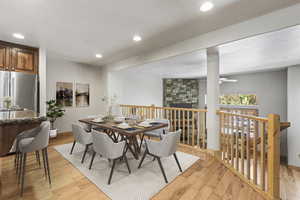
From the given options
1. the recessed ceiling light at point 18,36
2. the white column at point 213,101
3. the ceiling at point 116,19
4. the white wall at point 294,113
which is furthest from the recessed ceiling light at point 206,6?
the white wall at point 294,113

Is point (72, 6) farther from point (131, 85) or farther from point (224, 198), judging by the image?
point (131, 85)

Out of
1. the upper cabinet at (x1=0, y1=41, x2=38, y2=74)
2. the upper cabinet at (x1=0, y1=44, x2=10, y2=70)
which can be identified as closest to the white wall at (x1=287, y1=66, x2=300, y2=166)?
the upper cabinet at (x1=0, y1=41, x2=38, y2=74)

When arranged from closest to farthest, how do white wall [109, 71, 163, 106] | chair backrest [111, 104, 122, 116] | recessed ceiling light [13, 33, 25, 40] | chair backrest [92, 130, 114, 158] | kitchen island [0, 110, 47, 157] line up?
kitchen island [0, 110, 47, 157] → chair backrest [92, 130, 114, 158] → recessed ceiling light [13, 33, 25, 40] → chair backrest [111, 104, 122, 116] → white wall [109, 71, 163, 106]

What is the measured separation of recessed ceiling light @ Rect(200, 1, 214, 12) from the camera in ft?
5.83

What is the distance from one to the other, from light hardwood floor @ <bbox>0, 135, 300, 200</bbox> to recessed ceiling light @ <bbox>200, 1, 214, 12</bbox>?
251cm

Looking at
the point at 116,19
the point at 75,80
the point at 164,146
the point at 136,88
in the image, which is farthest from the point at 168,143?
the point at 136,88

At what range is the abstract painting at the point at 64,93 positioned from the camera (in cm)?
439

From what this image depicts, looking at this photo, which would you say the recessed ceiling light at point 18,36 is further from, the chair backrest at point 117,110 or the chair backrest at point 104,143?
the chair backrest at point 117,110

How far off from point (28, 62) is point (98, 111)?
2.61 metres

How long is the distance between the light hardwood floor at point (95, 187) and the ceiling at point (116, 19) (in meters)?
2.51

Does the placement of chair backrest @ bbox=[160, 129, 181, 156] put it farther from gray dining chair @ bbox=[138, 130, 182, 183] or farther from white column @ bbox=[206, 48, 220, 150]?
white column @ bbox=[206, 48, 220, 150]

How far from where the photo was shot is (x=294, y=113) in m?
4.40

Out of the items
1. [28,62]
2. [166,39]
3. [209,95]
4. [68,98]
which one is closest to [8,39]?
[28,62]

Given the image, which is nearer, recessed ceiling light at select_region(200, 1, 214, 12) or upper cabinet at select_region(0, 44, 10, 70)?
recessed ceiling light at select_region(200, 1, 214, 12)
